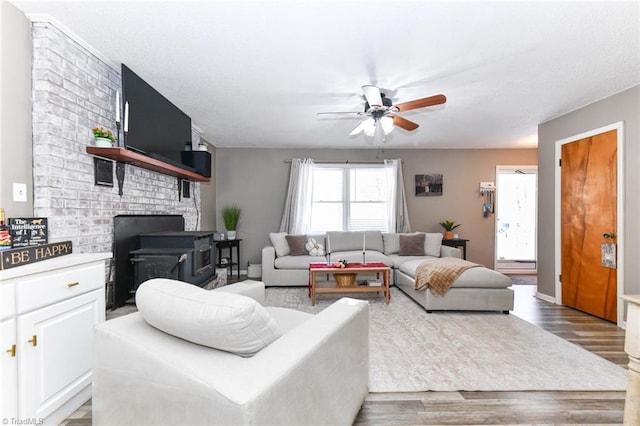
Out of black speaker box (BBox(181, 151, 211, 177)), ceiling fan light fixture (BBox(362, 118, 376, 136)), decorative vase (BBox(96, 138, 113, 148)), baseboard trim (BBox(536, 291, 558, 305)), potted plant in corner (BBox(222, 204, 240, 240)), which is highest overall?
ceiling fan light fixture (BBox(362, 118, 376, 136))

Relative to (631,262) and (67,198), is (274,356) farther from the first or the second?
(631,262)

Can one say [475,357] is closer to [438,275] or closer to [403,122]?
[438,275]

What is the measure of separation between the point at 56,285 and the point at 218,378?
126cm

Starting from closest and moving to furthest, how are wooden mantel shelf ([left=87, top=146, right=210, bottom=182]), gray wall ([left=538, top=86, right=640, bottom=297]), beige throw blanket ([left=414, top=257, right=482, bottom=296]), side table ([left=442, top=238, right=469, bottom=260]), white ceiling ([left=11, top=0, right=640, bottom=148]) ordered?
white ceiling ([left=11, top=0, right=640, bottom=148]) → wooden mantel shelf ([left=87, top=146, right=210, bottom=182]) → gray wall ([left=538, top=86, right=640, bottom=297]) → beige throw blanket ([left=414, top=257, right=482, bottom=296]) → side table ([left=442, top=238, right=469, bottom=260])

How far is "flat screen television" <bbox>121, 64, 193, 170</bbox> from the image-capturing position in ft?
8.78

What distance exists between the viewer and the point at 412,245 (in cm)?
543

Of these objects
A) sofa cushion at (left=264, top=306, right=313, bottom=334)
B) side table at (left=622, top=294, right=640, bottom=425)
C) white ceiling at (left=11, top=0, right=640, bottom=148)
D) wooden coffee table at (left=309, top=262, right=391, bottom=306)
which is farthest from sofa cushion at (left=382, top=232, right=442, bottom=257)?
side table at (left=622, top=294, right=640, bottom=425)

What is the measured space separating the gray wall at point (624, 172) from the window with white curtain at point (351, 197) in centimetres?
259

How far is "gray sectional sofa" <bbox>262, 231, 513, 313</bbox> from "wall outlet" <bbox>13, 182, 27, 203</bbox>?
3.30 metres

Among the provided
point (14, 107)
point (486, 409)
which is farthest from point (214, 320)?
point (14, 107)

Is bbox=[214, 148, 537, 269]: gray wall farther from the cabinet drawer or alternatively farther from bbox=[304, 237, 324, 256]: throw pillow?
the cabinet drawer

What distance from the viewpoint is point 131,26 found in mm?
2162

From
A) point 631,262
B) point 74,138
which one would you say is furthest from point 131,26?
point 631,262
